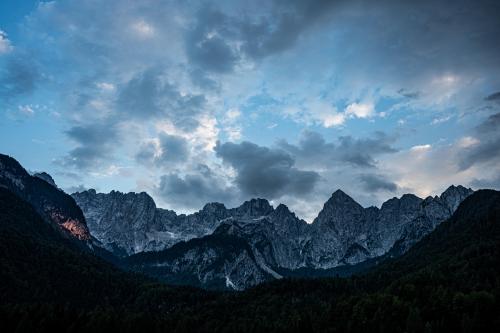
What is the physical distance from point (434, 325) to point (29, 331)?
166992mm

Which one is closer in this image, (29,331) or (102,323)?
(29,331)

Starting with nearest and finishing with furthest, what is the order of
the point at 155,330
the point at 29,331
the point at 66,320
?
the point at 29,331, the point at 66,320, the point at 155,330

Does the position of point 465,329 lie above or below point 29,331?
above

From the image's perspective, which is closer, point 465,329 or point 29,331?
point 29,331

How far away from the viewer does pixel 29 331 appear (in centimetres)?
16425

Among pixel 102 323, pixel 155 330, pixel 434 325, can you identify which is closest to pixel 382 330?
pixel 434 325

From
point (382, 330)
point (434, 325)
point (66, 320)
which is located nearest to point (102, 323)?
point (66, 320)

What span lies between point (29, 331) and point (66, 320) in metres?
21.5

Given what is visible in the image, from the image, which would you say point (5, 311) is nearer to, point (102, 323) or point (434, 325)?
point (102, 323)

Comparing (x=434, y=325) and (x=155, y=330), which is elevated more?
(x=434, y=325)

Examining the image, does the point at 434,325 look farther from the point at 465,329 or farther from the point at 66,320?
the point at 66,320

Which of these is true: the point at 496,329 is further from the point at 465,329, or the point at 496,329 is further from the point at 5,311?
the point at 5,311

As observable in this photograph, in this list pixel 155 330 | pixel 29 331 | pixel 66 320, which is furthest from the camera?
pixel 155 330

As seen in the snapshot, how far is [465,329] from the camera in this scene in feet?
621
